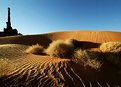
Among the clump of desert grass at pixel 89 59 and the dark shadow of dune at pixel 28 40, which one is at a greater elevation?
the clump of desert grass at pixel 89 59

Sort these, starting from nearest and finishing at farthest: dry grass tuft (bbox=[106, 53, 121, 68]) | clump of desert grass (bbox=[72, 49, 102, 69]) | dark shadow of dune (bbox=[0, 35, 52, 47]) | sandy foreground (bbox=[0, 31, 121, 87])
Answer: sandy foreground (bbox=[0, 31, 121, 87]) → clump of desert grass (bbox=[72, 49, 102, 69]) → dry grass tuft (bbox=[106, 53, 121, 68]) → dark shadow of dune (bbox=[0, 35, 52, 47])

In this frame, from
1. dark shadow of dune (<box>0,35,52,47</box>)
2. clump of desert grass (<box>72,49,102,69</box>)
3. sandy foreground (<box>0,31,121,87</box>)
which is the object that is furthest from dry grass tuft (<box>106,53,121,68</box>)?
dark shadow of dune (<box>0,35,52,47</box>)

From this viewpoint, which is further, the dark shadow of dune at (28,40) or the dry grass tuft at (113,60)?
the dark shadow of dune at (28,40)

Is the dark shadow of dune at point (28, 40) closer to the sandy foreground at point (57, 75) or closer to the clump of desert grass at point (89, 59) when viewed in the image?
the clump of desert grass at point (89, 59)

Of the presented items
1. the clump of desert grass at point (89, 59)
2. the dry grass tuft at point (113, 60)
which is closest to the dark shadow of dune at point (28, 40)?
the dry grass tuft at point (113, 60)

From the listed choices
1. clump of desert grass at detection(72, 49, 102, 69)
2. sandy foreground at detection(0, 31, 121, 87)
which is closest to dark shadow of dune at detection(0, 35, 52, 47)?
clump of desert grass at detection(72, 49, 102, 69)

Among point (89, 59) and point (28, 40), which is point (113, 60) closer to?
point (89, 59)

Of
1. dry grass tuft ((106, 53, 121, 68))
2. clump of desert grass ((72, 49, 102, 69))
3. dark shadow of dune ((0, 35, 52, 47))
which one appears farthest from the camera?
dark shadow of dune ((0, 35, 52, 47))

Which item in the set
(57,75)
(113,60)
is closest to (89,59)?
(113,60)

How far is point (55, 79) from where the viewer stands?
29.4 ft

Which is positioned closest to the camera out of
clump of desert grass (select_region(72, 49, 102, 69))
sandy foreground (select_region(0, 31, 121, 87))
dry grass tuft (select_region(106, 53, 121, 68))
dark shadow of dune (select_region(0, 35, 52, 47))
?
sandy foreground (select_region(0, 31, 121, 87))

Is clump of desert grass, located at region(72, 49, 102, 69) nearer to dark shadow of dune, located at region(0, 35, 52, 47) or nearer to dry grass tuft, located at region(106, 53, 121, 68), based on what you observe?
dry grass tuft, located at region(106, 53, 121, 68)

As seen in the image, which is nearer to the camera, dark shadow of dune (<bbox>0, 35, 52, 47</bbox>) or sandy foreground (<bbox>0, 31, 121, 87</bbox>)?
sandy foreground (<bbox>0, 31, 121, 87</bbox>)

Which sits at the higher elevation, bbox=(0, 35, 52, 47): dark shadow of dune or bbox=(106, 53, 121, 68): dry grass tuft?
bbox=(106, 53, 121, 68): dry grass tuft
